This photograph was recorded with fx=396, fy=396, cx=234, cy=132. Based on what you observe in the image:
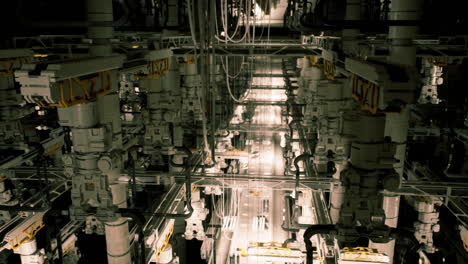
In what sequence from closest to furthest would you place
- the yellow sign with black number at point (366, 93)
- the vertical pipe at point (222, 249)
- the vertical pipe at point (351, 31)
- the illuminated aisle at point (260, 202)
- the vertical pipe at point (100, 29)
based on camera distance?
the yellow sign with black number at point (366, 93), the vertical pipe at point (100, 29), the vertical pipe at point (351, 31), the illuminated aisle at point (260, 202), the vertical pipe at point (222, 249)

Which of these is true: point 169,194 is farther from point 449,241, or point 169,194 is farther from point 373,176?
point 449,241

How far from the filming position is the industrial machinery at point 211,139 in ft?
16.8

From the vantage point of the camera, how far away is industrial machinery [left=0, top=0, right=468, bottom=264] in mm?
5107

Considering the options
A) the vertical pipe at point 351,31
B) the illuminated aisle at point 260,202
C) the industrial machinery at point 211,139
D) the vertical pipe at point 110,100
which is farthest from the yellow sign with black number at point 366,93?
the vertical pipe at point 110,100

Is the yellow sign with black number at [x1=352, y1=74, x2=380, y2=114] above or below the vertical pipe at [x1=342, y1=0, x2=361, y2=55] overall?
below

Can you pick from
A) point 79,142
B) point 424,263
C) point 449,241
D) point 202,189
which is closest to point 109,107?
point 79,142

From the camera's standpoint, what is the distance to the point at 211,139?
3.72 metres

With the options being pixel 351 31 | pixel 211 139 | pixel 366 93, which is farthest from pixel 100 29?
pixel 351 31

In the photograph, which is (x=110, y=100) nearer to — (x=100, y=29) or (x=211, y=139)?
(x=100, y=29)

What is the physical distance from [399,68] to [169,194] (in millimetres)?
6040

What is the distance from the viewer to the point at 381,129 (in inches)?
224

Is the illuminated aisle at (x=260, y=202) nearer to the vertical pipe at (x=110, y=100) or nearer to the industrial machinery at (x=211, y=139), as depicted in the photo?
the industrial machinery at (x=211, y=139)

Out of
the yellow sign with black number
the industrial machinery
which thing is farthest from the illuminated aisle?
the yellow sign with black number

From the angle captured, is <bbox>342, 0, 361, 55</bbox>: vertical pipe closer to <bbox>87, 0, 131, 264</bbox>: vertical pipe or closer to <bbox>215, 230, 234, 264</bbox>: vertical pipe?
<bbox>87, 0, 131, 264</bbox>: vertical pipe
